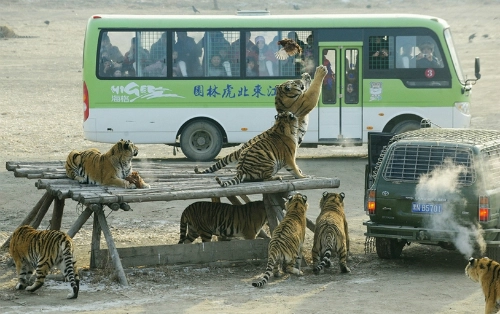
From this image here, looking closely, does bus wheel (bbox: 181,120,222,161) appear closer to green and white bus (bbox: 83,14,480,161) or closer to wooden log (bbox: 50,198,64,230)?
green and white bus (bbox: 83,14,480,161)

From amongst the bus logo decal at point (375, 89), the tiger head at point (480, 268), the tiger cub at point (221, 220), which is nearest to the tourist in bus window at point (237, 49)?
the bus logo decal at point (375, 89)

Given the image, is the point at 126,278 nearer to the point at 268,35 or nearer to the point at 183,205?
the point at 183,205

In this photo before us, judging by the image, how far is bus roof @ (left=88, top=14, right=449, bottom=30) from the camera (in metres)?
20.2

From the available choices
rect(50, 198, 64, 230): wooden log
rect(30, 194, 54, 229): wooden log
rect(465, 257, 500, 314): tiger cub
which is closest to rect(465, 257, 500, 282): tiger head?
rect(465, 257, 500, 314): tiger cub

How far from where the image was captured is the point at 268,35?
2042 centimetres

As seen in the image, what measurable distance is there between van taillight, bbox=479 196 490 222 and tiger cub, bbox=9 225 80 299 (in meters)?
4.37

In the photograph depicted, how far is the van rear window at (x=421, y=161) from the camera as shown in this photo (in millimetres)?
11180

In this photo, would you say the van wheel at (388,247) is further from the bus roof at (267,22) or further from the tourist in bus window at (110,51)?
the tourist in bus window at (110,51)

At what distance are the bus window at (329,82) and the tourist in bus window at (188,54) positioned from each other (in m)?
2.52

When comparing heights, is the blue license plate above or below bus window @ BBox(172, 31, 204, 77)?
below

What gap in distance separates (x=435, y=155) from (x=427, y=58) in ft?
30.1

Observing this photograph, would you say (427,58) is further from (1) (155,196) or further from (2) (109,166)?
(1) (155,196)

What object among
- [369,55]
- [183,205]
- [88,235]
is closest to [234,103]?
[369,55]

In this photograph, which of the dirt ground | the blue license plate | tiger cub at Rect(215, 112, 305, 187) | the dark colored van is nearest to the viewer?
the dirt ground
